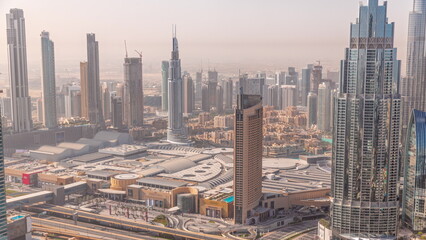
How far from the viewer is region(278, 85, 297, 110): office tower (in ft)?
112

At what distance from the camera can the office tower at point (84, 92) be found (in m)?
29.6

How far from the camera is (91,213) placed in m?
15.1

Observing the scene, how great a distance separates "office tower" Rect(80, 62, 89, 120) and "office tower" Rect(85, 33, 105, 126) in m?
0.14

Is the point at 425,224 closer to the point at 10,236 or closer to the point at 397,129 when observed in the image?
the point at 397,129

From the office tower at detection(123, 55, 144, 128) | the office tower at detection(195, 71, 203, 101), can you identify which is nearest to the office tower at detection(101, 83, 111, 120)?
the office tower at detection(123, 55, 144, 128)

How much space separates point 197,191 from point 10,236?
18.7 ft

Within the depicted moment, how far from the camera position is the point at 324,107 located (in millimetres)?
29172

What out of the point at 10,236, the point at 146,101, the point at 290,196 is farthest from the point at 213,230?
the point at 146,101

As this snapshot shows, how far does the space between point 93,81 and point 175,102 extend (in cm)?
622

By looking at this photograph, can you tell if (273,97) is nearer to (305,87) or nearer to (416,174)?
(305,87)

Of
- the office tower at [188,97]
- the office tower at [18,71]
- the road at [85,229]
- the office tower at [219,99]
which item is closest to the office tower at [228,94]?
the office tower at [219,99]

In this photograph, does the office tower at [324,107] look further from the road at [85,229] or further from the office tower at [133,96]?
the road at [85,229]

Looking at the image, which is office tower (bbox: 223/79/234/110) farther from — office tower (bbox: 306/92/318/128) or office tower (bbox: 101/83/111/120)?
office tower (bbox: 101/83/111/120)

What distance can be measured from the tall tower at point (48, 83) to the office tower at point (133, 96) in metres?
4.17
